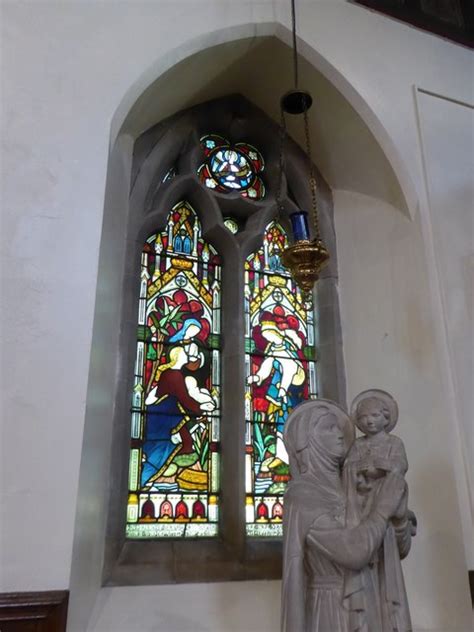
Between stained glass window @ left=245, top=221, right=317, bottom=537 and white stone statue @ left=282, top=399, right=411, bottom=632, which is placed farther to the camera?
stained glass window @ left=245, top=221, right=317, bottom=537

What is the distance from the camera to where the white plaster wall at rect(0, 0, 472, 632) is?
2.52 meters

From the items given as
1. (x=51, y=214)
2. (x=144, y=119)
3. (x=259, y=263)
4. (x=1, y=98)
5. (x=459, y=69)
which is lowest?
(x=51, y=214)

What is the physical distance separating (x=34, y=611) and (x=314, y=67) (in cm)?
352

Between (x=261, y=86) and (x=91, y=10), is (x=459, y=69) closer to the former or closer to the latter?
(x=261, y=86)

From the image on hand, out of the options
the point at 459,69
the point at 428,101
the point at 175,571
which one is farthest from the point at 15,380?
the point at 459,69

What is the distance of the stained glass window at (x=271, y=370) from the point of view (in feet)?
12.0

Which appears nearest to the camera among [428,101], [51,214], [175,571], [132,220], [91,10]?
[51,214]

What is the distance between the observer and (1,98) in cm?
302

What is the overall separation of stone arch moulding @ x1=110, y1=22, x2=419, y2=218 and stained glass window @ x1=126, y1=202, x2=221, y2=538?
0.89 meters

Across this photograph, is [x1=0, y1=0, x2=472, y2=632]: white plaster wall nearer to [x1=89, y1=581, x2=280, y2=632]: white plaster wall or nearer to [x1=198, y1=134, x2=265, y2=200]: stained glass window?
[x1=89, y1=581, x2=280, y2=632]: white plaster wall

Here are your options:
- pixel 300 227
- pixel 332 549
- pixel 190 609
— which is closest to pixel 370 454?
pixel 332 549

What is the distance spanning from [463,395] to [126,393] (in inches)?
76.2

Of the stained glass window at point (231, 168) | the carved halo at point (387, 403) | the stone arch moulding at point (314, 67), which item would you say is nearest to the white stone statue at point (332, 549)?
the carved halo at point (387, 403)

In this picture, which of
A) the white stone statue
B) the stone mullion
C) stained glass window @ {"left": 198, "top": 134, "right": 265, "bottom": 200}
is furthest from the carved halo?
stained glass window @ {"left": 198, "top": 134, "right": 265, "bottom": 200}
